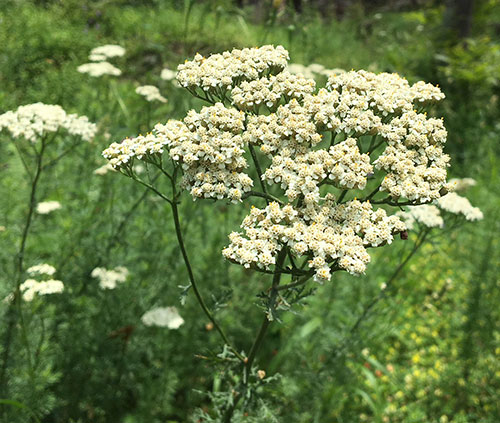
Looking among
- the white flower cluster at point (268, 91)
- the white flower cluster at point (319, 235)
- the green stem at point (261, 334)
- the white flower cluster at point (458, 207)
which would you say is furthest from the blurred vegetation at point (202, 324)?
the white flower cluster at point (268, 91)

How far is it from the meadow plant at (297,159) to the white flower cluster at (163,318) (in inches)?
39.3

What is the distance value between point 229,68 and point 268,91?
242mm

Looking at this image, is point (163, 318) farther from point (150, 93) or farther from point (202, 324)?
point (150, 93)

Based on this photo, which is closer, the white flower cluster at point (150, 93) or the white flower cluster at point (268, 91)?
the white flower cluster at point (268, 91)

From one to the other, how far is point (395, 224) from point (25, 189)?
169 inches

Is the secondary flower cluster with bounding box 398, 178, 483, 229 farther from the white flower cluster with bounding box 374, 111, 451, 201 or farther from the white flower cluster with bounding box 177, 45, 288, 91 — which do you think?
the white flower cluster with bounding box 177, 45, 288, 91

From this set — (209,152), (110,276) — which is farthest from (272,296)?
(110,276)

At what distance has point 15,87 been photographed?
8.12 metres

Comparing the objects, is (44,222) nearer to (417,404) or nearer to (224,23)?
(417,404)

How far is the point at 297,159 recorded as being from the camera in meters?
2.03

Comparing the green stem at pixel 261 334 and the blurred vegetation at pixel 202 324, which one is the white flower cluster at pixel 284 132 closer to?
the green stem at pixel 261 334

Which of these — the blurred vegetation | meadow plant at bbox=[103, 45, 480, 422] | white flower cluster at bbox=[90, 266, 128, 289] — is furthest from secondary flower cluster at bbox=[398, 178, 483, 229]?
white flower cluster at bbox=[90, 266, 128, 289]

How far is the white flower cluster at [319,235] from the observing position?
184 centimetres

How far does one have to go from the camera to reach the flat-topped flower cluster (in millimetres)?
1914
